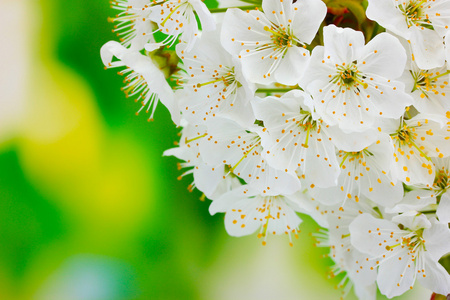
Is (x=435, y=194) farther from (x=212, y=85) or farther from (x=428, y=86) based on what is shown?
(x=212, y=85)

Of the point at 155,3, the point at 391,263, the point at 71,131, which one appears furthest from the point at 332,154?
the point at 71,131

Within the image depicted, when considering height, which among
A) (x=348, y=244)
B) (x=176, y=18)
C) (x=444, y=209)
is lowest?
(x=348, y=244)

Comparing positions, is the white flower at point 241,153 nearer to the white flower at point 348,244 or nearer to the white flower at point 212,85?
the white flower at point 212,85

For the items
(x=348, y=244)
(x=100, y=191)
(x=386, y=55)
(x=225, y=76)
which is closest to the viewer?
(x=386, y=55)

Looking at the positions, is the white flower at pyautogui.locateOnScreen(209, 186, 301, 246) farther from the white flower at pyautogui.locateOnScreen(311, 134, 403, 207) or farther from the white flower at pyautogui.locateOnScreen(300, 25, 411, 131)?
the white flower at pyautogui.locateOnScreen(300, 25, 411, 131)

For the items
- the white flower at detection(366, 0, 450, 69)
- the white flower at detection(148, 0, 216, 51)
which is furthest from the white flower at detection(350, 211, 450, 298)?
the white flower at detection(148, 0, 216, 51)

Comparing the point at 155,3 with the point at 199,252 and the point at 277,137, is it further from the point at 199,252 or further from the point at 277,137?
the point at 199,252

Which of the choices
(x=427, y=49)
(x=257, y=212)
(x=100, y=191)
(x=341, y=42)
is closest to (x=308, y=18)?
(x=341, y=42)

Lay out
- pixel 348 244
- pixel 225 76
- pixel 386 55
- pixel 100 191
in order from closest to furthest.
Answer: pixel 386 55 < pixel 225 76 < pixel 348 244 < pixel 100 191
